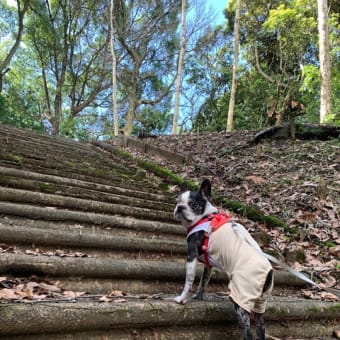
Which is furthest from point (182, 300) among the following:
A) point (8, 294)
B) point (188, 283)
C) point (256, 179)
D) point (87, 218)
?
point (256, 179)

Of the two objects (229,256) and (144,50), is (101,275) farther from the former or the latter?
(144,50)

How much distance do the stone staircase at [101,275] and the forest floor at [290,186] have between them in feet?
2.64

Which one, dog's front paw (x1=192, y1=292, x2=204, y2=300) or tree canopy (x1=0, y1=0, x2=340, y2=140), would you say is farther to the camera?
tree canopy (x1=0, y1=0, x2=340, y2=140)

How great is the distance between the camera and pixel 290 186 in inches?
239

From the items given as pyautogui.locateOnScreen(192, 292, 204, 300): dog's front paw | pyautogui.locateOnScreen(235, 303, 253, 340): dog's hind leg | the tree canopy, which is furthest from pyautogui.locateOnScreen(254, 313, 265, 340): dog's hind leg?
the tree canopy

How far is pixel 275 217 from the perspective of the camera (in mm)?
5145

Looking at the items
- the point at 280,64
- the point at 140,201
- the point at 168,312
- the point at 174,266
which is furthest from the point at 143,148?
the point at 280,64

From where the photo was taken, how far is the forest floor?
4395mm

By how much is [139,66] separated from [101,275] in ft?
68.4

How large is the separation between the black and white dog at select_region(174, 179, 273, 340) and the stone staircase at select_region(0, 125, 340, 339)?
10.5 inches

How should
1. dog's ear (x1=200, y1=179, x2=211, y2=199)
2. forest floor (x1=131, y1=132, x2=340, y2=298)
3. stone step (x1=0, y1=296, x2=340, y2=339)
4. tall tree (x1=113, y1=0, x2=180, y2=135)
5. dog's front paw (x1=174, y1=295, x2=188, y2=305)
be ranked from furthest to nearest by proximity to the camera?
tall tree (x1=113, y1=0, x2=180, y2=135), forest floor (x1=131, y1=132, x2=340, y2=298), dog's ear (x1=200, y1=179, x2=211, y2=199), dog's front paw (x1=174, y1=295, x2=188, y2=305), stone step (x1=0, y1=296, x2=340, y2=339)

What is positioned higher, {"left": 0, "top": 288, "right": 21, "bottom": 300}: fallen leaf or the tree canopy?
the tree canopy

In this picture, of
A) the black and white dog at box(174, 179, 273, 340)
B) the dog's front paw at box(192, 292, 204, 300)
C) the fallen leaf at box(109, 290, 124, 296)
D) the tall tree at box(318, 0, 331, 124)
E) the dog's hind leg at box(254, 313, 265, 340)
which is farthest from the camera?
the tall tree at box(318, 0, 331, 124)

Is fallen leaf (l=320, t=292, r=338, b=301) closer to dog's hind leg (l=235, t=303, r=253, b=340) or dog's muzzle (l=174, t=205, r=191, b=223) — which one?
dog's hind leg (l=235, t=303, r=253, b=340)
